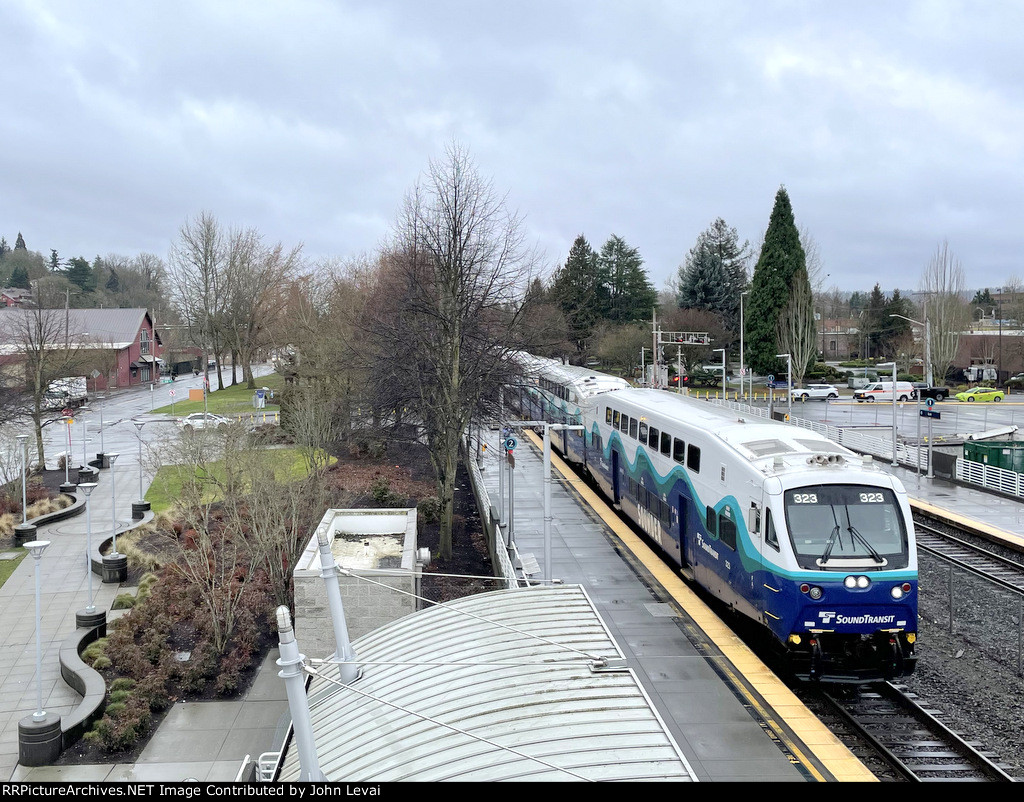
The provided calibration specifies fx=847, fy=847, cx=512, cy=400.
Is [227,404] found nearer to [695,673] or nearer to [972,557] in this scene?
[972,557]

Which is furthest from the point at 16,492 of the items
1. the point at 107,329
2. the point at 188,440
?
the point at 107,329

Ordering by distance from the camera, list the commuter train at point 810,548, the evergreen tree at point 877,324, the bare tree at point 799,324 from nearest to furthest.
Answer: the commuter train at point 810,548 < the bare tree at point 799,324 < the evergreen tree at point 877,324

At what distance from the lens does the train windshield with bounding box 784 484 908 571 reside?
1191 centimetres

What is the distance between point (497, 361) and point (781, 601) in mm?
11417

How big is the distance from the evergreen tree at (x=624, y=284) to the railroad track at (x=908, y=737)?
7286 cm

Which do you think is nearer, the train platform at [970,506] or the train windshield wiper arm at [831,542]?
the train windshield wiper arm at [831,542]

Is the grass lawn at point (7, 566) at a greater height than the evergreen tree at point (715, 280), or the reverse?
the evergreen tree at point (715, 280)

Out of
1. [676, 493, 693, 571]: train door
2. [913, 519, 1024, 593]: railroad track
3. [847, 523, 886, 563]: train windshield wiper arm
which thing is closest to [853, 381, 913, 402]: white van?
[913, 519, 1024, 593]: railroad track

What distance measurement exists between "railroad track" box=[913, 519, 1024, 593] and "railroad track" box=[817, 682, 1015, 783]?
6.21 m

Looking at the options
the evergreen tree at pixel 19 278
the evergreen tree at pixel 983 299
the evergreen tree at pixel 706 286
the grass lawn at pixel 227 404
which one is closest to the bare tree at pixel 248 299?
the grass lawn at pixel 227 404

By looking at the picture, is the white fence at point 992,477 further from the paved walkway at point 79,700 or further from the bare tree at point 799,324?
the bare tree at point 799,324

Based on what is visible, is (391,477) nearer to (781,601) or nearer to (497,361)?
(497,361)

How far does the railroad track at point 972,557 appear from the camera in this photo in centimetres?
1886

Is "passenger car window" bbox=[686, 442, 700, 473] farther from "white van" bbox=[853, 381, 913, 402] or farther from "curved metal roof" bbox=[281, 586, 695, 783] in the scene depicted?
"white van" bbox=[853, 381, 913, 402]
